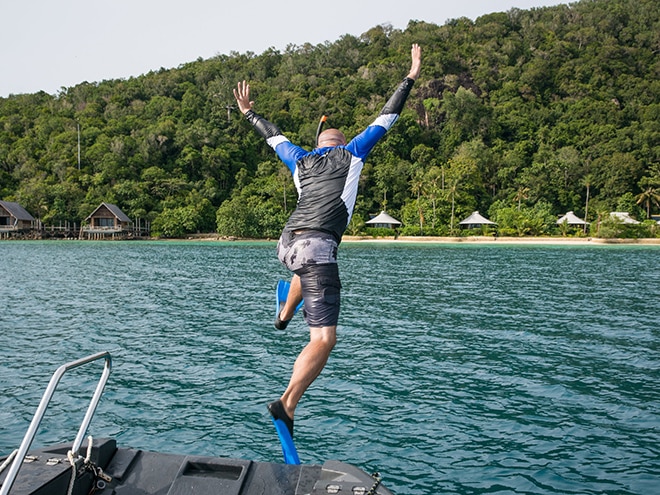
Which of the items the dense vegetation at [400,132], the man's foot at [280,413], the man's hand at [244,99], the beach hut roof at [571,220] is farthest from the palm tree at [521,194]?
the man's foot at [280,413]

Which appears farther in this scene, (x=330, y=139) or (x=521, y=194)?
(x=521, y=194)

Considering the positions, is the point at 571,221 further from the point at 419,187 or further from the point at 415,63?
the point at 415,63

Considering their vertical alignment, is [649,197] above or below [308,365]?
above

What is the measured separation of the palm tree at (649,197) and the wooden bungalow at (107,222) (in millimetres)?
88663

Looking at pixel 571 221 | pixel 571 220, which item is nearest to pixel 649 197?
pixel 571 220

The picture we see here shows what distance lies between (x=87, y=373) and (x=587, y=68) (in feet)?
540

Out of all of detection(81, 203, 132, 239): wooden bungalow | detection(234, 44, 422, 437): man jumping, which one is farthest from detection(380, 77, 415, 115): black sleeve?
detection(81, 203, 132, 239): wooden bungalow

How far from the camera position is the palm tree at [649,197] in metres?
96.2

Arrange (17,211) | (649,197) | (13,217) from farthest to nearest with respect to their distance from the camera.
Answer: (649,197), (17,211), (13,217)

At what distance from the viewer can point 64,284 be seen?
27.2 metres

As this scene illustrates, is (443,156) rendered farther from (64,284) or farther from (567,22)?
(64,284)

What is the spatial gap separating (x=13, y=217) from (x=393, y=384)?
99.1 meters

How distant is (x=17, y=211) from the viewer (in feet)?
306

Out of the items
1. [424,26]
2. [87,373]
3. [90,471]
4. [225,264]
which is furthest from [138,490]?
[424,26]
